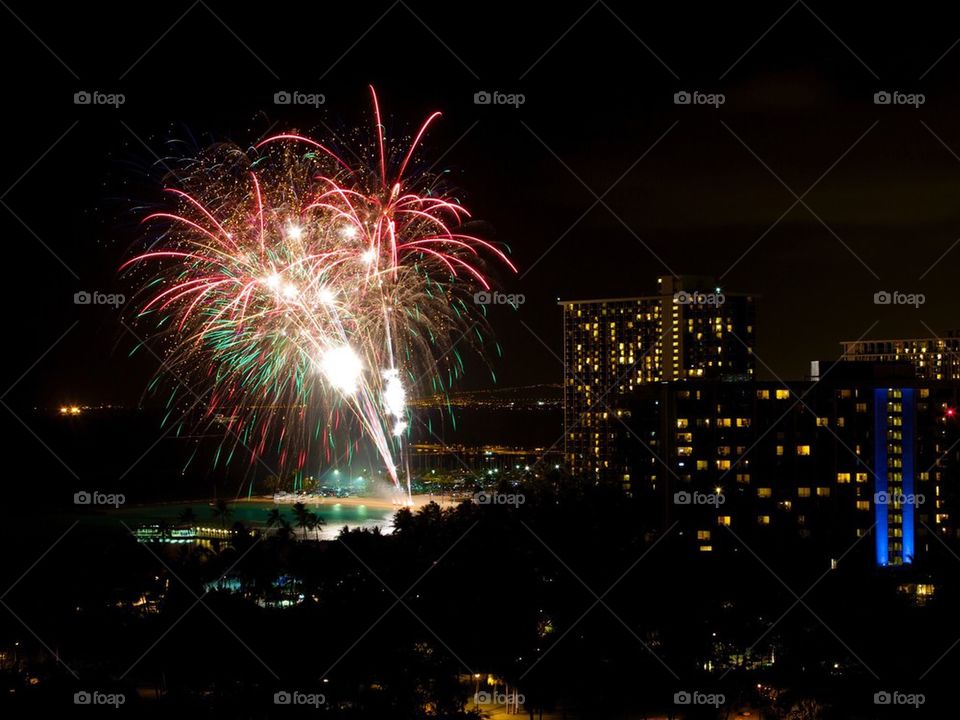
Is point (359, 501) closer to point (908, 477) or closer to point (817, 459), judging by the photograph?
point (817, 459)

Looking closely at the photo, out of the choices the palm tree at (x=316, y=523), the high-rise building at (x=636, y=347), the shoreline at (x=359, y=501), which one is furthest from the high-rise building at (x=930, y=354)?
the palm tree at (x=316, y=523)

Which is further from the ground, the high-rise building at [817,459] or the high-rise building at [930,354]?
the high-rise building at [930,354]

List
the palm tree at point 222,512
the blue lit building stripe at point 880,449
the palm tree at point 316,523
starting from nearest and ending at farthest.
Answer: the blue lit building stripe at point 880,449
the palm tree at point 316,523
the palm tree at point 222,512

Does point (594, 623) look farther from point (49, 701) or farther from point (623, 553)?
point (49, 701)

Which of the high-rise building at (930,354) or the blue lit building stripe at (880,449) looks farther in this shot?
the high-rise building at (930,354)

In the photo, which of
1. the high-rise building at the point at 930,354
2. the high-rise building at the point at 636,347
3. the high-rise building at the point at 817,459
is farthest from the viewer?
the high-rise building at the point at 930,354

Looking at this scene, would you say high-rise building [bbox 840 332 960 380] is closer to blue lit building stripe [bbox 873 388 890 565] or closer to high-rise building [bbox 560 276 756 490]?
high-rise building [bbox 560 276 756 490]

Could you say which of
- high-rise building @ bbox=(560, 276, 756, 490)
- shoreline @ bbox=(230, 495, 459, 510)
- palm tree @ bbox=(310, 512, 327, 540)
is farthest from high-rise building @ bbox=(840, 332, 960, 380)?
palm tree @ bbox=(310, 512, 327, 540)

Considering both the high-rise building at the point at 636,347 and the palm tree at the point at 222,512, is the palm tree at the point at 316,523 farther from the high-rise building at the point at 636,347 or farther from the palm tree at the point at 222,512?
the high-rise building at the point at 636,347
